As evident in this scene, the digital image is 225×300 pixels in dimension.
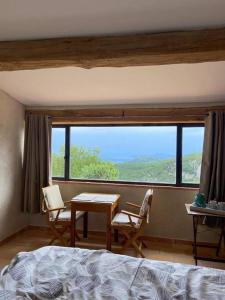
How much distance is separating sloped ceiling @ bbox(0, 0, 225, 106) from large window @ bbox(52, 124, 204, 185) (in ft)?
1.73

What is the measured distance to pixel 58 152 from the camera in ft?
15.0

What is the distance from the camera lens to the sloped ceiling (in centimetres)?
194

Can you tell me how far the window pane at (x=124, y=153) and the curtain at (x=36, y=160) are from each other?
1.60 feet

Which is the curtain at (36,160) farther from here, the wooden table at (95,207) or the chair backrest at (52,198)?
the wooden table at (95,207)

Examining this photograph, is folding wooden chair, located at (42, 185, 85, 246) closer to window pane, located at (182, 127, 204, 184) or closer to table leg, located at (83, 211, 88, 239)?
table leg, located at (83, 211, 88, 239)

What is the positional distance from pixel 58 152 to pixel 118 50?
267 cm

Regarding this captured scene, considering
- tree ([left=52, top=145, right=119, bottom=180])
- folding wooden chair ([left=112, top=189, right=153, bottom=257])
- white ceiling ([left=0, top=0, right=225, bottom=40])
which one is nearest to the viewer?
white ceiling ([left=0, top=0, right=225, bottom=40])

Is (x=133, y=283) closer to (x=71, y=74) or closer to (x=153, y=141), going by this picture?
(x=71, y=74)

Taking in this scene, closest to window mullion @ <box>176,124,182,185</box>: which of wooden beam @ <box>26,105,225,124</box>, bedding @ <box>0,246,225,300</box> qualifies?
wooden beam @ <box>26,105,225,124</box>

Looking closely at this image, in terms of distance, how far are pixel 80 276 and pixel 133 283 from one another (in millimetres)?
324

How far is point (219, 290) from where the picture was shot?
1485mm

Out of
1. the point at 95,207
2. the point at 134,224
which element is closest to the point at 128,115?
the point at 95,207

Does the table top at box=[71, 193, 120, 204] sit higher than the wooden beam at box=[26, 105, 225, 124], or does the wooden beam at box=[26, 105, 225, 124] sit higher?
the wooden beam at box=[26, 105, 225, 124]

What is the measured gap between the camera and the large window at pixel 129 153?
4023mm
